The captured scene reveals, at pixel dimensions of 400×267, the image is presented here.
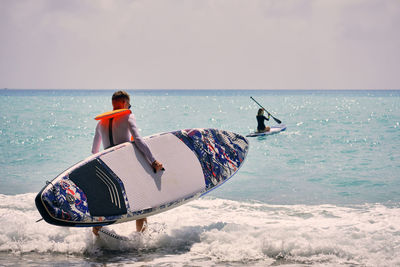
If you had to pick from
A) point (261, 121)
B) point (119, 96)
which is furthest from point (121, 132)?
point (261, 121)

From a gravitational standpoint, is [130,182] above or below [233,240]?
above

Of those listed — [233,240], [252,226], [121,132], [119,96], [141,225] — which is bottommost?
[252,226]

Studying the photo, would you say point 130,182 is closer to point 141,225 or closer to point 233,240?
point 141,225

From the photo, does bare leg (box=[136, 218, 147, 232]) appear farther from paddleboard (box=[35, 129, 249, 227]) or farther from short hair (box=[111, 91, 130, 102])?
short hair (box=[111, 91, 130, 102])

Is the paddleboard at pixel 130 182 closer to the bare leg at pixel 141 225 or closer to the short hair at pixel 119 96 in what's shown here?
the bare leg at pixel 141 225

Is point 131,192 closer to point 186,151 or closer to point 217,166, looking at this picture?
point 186,151

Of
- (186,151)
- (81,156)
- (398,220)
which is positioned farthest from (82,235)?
(81,156)

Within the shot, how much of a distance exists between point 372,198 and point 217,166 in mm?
3628

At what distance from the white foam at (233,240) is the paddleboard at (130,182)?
422 mm

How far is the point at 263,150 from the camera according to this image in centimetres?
1507

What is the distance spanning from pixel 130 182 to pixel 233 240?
1301 mm

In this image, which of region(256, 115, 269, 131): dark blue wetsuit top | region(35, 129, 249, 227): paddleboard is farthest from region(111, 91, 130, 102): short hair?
region(256, 115, 269, 131): dark blue wetsuit top

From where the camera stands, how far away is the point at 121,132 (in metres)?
4.99

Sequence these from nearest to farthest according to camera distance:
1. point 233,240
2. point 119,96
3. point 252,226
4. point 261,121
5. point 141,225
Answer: point 119,96 → point 233,240 → point 141,225 → point 252,226 → point 261,121
